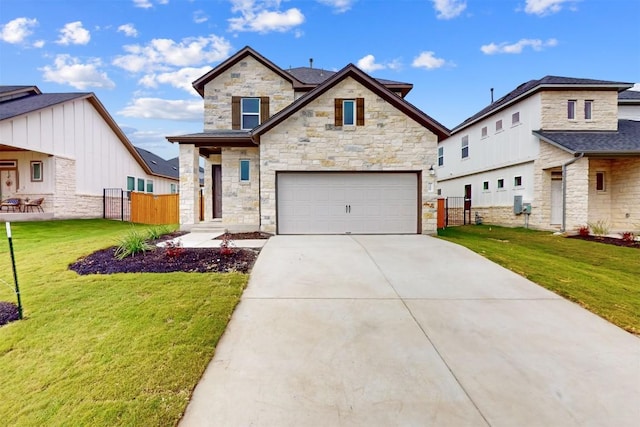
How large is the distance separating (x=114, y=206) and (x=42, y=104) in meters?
6.90

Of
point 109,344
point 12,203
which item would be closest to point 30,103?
point 12,203

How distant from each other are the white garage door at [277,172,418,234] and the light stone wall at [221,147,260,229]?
228 cm

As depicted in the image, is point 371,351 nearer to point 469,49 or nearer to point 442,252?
point 442,252

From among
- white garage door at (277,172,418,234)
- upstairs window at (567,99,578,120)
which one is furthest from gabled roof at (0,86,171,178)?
upstairs window at (567,99,578,120)

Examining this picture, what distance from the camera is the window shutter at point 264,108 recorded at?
14.5m

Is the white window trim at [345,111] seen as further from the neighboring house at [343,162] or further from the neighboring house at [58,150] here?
the neighboring house at [58,150]

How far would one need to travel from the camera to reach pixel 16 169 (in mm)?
16469

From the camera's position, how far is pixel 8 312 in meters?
4.50

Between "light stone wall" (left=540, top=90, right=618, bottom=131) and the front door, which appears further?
the front door

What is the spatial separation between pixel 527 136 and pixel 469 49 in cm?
563

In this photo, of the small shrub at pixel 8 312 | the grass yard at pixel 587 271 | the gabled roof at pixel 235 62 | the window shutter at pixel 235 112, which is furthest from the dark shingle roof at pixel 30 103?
the grass yard at pixel 587 271

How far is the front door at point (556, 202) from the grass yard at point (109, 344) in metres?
16.4

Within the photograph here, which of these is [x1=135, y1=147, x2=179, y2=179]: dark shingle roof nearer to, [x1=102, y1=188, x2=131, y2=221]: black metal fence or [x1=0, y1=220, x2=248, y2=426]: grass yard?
[x1=102, y1=188, x2=131, y2=221]: black metal fence

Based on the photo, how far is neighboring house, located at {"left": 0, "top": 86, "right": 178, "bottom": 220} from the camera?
14.8 m
